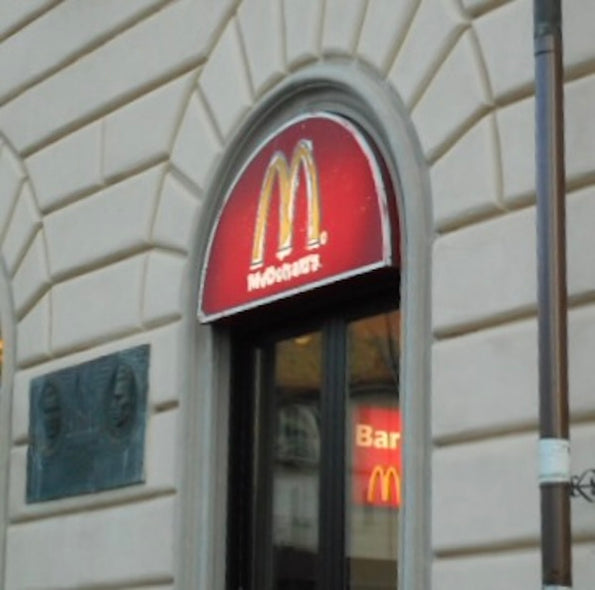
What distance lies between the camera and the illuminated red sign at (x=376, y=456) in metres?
10.2

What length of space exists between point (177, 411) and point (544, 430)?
16.3ft

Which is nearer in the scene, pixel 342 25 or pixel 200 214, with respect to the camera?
pixel 342 25

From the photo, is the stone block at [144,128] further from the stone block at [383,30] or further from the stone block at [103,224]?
the stone block at [383,30]

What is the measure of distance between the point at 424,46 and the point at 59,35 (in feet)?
14.2

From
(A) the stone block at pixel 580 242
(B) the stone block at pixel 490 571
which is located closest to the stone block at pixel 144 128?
(A) the stone block at pixel 580 242

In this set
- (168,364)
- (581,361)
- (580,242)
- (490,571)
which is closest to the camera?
(581,361)

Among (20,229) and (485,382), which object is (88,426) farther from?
(485,382)

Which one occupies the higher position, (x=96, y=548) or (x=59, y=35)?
(x=59, y=35)

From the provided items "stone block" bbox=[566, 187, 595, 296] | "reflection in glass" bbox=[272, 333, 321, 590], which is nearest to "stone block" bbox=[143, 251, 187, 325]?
"reflection in glass" bbox=[272, 333, 321, 590]

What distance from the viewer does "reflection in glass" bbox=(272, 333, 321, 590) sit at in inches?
425

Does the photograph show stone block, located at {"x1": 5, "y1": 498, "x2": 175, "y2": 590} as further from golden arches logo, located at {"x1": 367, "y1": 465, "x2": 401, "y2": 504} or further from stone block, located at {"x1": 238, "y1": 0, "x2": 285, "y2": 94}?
stone block, located at {"x1": 238, "y1": 0, "x2": 285, "y2": 94}

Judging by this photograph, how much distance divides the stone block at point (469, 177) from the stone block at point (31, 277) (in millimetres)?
4250

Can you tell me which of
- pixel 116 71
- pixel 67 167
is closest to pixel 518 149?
pixel 116 71

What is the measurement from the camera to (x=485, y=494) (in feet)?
29.2
